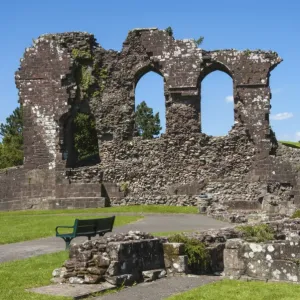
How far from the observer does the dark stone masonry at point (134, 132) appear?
28938 mm

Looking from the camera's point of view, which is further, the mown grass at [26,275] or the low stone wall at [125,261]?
the low stone wall at [125,261]

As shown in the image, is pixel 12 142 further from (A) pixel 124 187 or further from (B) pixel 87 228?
(B) pixel 87 228

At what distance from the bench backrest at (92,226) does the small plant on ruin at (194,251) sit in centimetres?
315

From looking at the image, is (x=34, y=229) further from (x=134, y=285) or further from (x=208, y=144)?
(x=208, y=144)

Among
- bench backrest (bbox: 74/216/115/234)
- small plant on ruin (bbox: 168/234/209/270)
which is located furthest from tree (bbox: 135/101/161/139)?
small plant on ruin (bbox: 168/234/209/270)

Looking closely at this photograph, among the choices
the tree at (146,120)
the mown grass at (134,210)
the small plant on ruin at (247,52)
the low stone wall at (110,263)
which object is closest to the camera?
the low stone wall at (110,263)

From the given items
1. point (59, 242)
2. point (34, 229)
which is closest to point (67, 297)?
point (59, 242)

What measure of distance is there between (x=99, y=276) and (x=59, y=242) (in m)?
6.29

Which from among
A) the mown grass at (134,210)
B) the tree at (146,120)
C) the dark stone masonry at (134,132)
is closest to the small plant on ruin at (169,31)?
the dark stone masonry at (134,132)

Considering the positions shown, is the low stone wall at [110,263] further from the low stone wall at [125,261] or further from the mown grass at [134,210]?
the mown grass at [134,210]

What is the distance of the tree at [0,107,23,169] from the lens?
49.7 m

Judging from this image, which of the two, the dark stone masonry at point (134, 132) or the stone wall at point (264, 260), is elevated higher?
the dark stone masonry at point (134, 132)

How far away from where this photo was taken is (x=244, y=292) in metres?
8.20

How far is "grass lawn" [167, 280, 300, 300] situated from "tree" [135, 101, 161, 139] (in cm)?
5476
